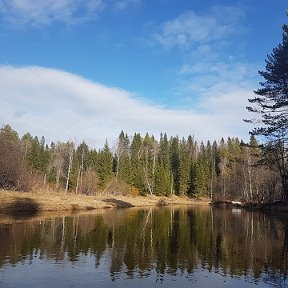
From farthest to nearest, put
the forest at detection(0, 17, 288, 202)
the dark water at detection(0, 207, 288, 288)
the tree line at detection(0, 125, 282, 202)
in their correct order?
the tree line at detection(0, 125, 282, 202)
the forest at detection(0, 17, 288, 202)
the dark water at detection(0, 207, 288, 288)

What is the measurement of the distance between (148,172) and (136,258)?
99.9 meters

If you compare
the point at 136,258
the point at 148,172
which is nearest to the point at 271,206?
the point at 136,258

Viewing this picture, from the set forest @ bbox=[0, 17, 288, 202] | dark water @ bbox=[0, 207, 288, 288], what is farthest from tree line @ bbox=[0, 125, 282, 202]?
dark water @ bbox=[0, 207, 288, 288]

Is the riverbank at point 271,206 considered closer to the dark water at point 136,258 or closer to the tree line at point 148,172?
the tree line at point 148,172

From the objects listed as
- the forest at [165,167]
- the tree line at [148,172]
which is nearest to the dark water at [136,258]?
the forest at [165,167]

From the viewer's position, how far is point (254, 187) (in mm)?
92812

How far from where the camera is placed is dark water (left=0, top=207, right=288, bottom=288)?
15797mm

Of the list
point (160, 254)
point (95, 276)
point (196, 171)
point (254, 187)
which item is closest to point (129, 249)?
point (160, 254)

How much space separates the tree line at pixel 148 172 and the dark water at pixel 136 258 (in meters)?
35.6

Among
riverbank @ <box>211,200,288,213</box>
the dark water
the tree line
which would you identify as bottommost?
the dark water

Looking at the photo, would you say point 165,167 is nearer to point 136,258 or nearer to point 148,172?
point 148,172

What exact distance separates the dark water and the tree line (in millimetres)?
35618

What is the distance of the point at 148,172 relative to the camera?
120 m

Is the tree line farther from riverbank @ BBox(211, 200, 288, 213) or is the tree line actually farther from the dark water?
the dark water
